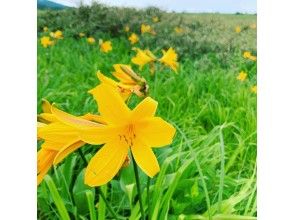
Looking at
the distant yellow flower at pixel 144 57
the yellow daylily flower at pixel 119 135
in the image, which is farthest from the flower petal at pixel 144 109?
the distant yellow flower at pixel 144 57

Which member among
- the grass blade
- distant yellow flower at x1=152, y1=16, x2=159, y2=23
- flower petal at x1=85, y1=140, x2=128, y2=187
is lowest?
the grass blade

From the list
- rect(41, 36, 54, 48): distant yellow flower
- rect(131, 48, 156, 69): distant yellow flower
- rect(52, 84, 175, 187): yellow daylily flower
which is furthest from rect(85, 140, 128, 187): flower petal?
rect(41, 36, 54, 48): distant yellow flower

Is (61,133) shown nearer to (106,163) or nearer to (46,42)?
(106,163)

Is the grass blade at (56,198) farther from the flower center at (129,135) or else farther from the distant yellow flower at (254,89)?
the distant yellow flower at (254,89)

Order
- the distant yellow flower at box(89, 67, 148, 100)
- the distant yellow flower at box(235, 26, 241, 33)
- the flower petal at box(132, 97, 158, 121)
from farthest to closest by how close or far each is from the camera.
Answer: the distant yellow flower at box(235, 26, 241, 33)
the distant yellow flower at box(89, 67, 148, 100)
the flower petal at box(132, 97, 158, 121)

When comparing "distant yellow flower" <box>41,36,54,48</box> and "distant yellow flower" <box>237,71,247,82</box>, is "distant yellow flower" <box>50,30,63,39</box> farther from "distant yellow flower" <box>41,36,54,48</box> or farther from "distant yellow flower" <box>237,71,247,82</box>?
"distant yellow flower" <box>237,71,247,82</box>
